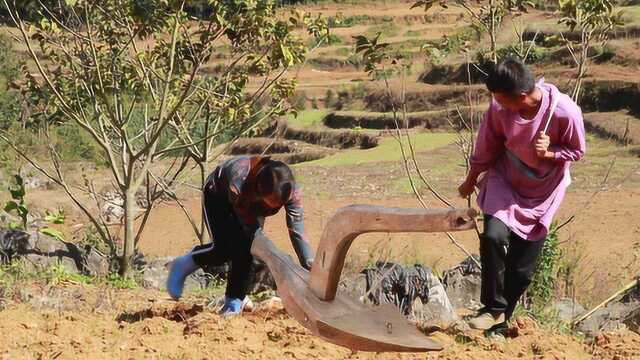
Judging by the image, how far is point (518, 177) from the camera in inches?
179

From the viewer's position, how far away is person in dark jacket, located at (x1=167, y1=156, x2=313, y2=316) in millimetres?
4477

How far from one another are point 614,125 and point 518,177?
733 inches

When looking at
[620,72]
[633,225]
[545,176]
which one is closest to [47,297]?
[545,176]

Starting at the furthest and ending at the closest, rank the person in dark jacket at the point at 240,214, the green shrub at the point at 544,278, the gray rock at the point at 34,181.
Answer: the gray rock at the point at 34,181 → the green shrub at the point at 544,278 → the person in dark jacket at the point at 240,214

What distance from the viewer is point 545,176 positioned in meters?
4.51

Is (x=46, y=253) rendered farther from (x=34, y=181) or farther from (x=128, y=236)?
(x=34, y=181)

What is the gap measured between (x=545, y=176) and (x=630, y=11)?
27.2 m

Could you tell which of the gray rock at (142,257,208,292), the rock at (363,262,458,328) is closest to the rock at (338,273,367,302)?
the rock at (363,262,458,328)

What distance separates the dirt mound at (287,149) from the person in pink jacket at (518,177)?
2023cm

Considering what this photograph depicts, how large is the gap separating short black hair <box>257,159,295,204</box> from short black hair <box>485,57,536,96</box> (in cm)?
97

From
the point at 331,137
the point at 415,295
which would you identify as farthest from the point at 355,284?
the point at 331,137

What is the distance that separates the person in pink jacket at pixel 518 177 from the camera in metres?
4.37

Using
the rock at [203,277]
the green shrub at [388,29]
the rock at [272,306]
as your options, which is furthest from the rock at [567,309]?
the green shrub at [388,29]

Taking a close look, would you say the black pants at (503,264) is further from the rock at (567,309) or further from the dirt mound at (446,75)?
the dirt mound at (446,75)
